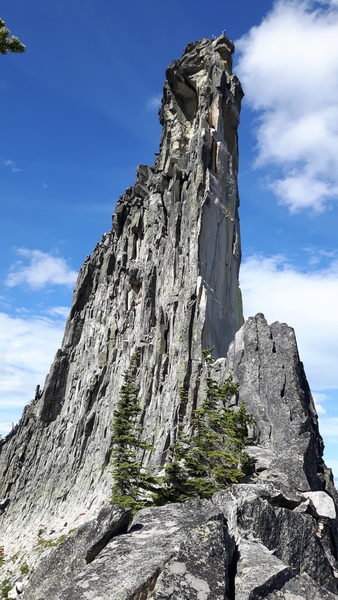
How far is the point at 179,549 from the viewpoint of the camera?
10.1 metres

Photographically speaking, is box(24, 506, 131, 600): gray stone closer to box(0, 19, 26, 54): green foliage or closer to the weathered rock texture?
the weathered rock texture

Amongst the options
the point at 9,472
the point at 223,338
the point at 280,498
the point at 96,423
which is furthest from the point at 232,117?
the point at 9,472

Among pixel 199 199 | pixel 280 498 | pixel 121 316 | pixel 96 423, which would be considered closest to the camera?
pixel 280 498

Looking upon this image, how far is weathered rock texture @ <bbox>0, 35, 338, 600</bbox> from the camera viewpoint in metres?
10.5

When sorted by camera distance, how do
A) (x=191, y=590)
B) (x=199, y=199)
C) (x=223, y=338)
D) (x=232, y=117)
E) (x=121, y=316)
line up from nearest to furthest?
(x=191, y=590), (x=223, y=338), (x=199, y=199), (x=232, y=117), (x=121, y=316)

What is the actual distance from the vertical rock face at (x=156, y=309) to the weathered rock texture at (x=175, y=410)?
0.24 meters

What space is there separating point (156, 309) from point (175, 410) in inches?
854

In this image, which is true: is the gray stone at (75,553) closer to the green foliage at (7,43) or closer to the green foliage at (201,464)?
the green foliage at (201,464)

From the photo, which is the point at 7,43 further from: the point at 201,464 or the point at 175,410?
the point at 175,410

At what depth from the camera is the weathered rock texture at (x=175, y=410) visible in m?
10.5

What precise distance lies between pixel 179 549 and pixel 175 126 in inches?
2603

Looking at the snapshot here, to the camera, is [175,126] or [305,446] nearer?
[305,446]

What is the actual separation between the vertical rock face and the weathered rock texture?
24 cm

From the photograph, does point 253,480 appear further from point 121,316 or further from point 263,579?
point 121,316
